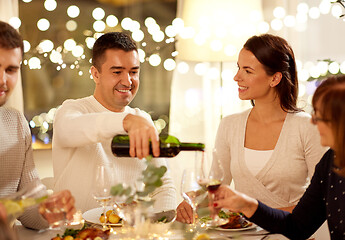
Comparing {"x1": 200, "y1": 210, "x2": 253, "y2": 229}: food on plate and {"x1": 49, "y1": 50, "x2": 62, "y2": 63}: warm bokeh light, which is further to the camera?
{"x1": 49, "y1": 50, "x2": 62, "y2": 63}: warm bokeh light

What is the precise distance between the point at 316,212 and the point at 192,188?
0.53 meters

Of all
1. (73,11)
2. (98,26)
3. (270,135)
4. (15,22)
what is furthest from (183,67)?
(270,135)

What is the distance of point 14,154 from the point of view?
1933mm

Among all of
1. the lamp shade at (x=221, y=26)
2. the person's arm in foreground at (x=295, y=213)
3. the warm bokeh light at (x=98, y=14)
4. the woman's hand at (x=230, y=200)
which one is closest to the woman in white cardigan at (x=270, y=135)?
the person's arm in foreground at (x=295, y=213)

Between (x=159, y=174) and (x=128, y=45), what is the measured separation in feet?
3.65

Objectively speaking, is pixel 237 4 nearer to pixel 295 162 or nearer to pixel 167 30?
pixel 167 30

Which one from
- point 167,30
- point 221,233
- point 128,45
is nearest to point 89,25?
point 167,30

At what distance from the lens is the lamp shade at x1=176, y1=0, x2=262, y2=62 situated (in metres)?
3.16

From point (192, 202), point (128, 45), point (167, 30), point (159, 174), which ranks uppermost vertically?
point (167, 30)

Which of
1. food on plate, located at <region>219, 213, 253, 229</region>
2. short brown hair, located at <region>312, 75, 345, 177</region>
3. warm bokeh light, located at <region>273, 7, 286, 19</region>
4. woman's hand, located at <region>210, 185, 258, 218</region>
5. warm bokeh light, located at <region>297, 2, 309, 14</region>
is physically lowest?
food on plate, located at <region>219, 213, 253, 229</region>

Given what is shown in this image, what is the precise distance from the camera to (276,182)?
2.27 m

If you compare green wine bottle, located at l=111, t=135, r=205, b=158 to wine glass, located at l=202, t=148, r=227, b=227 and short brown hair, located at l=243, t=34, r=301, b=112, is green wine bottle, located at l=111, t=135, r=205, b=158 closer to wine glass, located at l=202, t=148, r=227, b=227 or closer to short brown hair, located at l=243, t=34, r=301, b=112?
wine glass, located at l=202, t=148, r=227, b=227

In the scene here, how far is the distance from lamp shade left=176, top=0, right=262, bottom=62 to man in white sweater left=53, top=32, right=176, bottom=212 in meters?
0.95

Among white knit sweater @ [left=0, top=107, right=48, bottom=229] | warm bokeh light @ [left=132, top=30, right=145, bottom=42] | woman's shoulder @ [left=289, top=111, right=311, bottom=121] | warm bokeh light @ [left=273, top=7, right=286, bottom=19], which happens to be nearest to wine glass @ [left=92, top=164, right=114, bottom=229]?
white knit sweater @ [left=0, top=107, right=48, bottom=229]
